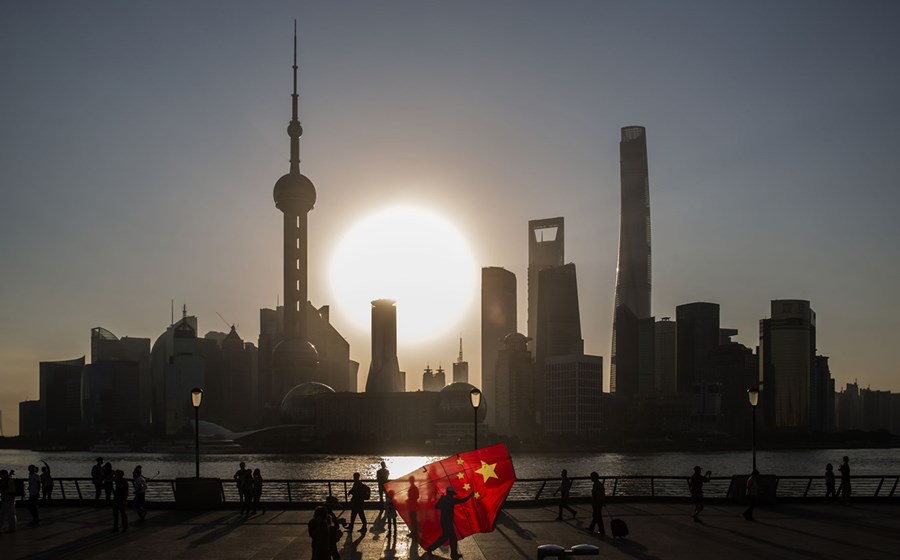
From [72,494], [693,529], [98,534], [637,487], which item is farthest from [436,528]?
[637,487]

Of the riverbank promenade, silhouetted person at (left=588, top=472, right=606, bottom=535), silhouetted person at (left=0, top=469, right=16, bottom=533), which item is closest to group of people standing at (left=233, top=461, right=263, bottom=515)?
the riverbank promenade

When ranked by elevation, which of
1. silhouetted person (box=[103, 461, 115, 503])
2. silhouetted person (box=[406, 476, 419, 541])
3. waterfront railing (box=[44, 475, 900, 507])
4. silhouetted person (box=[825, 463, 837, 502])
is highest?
silhouetted person (box=[406, 476, 419, 541])

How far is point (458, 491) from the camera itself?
2622 cm

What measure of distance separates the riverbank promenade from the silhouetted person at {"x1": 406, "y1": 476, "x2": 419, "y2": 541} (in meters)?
1.36

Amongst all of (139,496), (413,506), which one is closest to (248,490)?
(139,496)

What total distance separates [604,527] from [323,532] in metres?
13.9

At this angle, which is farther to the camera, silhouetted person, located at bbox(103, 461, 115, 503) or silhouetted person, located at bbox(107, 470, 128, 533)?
silhouetted person, located at bbox(103, 461, 115, 503)

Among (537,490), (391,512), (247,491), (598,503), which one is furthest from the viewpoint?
(537,490)

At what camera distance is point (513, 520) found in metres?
33.9

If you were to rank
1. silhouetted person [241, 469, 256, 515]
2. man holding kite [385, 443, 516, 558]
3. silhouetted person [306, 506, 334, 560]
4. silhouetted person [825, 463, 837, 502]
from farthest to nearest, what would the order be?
silhouetted person [825, 463, 837, 502] < silhouetted person [241, 469, 256, 515] < man holding kite [385, 443, 516, 558] < silhouetted person [306, 506, 334, 560]

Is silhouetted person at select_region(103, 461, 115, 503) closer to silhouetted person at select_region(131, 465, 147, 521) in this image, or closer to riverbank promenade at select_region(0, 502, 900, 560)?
riverbank promenade at select_region(0, 502, 900, 560)

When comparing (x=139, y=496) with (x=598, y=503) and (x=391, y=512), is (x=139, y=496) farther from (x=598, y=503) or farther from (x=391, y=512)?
(x=598, y=503)

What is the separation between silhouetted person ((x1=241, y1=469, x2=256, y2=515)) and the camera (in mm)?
35812

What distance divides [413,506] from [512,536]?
18.0ft
